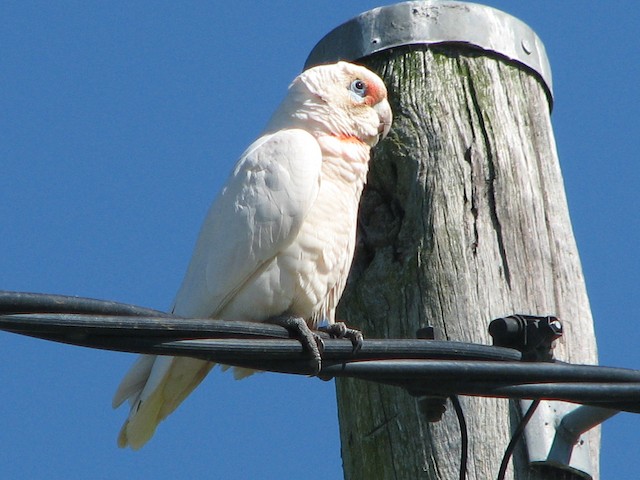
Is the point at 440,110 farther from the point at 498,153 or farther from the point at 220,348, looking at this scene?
the point at 220,348

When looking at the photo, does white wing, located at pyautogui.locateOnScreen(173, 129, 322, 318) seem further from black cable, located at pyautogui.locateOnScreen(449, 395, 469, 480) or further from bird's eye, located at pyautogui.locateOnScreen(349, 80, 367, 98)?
black cable, located at pyautogui.locateOnScreen(449, 395, 469, 480)

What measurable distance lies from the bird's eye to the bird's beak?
0.08 metres

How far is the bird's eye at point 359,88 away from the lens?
4.21 meters

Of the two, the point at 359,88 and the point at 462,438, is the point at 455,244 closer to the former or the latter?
the point at 462,438

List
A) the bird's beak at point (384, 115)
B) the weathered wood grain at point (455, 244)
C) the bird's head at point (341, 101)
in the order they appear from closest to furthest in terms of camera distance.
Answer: the weathered wood grain at point (455, 244) → the bird's beak at point (384, 115) → the bird's head at point (341, 101)

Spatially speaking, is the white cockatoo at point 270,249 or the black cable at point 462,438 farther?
the white cockatoo at point 270,249

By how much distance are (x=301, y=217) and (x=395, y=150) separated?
429 millimetres

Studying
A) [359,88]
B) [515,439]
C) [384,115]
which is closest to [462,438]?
[515,439]

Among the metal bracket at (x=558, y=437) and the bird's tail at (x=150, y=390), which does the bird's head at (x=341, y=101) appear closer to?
the bird's tail at (x=150, y=390)

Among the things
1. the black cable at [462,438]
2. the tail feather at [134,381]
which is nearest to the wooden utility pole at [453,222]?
the black cable at [462,438]

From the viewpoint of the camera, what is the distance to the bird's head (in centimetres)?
417

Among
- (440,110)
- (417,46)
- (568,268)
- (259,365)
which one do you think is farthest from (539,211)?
(259,365)

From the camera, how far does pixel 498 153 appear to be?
3844 mm

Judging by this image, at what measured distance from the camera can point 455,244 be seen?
3666 millimetres
